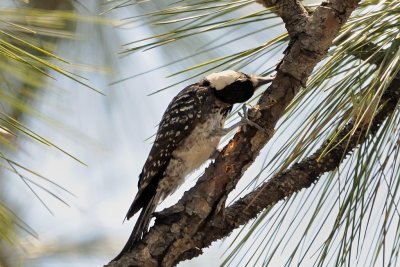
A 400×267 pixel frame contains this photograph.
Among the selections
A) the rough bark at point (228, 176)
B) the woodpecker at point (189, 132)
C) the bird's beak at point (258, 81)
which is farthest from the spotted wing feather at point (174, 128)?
the rough bark at point (228, 176)

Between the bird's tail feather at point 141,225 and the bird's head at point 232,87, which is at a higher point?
the bird's head at point 232,87

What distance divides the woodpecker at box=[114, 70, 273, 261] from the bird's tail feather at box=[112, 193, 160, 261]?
0.06 feet

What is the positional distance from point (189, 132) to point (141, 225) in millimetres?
472

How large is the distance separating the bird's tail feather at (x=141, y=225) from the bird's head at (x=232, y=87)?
1.18 ft

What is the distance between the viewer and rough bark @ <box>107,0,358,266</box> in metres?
1.55

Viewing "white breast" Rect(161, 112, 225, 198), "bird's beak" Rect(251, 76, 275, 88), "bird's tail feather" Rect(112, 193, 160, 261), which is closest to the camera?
"bird's tail feather" Rect(112, 193, 160, 261)

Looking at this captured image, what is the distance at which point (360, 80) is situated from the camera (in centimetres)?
155

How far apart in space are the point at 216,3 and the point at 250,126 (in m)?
0.33

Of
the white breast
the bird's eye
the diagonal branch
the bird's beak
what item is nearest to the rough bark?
the diagonal branch

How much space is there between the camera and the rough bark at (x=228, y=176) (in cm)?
155

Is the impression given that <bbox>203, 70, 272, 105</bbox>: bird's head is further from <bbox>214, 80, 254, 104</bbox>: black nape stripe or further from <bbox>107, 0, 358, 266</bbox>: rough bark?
<bbox>107, 0, 358, 266</bbox>: rough bark

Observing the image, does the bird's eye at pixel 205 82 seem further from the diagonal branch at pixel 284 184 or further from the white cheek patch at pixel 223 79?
the diagonal branch at pixel 284 184

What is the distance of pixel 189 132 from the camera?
235cm

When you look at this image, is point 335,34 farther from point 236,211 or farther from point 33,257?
point 33,257
